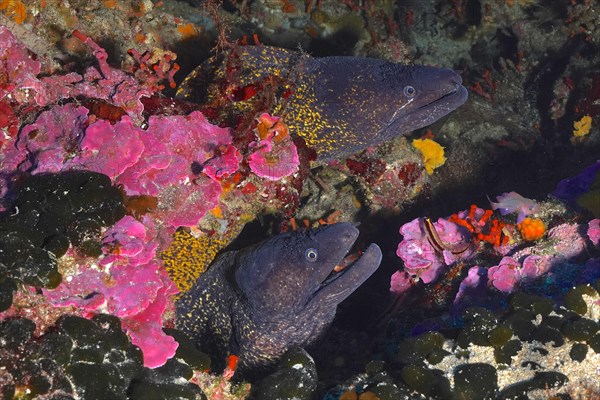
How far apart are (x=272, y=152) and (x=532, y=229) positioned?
8.94 ft

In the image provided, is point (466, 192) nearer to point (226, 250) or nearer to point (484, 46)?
point (484, 46)

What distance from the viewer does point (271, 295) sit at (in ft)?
15.0

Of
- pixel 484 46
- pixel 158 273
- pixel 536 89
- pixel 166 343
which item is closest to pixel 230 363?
pixel 166 343

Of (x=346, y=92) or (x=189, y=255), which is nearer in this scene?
(x=189, y=255)

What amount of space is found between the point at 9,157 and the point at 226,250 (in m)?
2.30

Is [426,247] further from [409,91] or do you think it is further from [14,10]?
[14,10]

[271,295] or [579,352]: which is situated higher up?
[579,352]

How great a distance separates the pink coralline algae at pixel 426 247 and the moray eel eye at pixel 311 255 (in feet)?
4.35

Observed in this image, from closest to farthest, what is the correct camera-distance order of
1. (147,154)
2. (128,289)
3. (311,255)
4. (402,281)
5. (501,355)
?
(128,289)
(501,355)
(147,154)
(311,255)
(402,281)

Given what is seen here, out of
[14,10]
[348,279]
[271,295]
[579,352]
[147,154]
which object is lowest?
[271,295]

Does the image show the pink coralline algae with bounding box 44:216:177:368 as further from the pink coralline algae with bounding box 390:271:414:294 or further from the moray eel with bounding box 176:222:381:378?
the pink coralline algae with bounding box 390:271:414:294

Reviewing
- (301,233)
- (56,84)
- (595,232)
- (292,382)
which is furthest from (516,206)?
(56,84)

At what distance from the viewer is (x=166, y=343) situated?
11.8 ft

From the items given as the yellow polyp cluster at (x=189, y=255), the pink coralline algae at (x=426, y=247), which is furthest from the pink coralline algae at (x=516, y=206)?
the yellow polyp cluster at (x=189, y=255)
